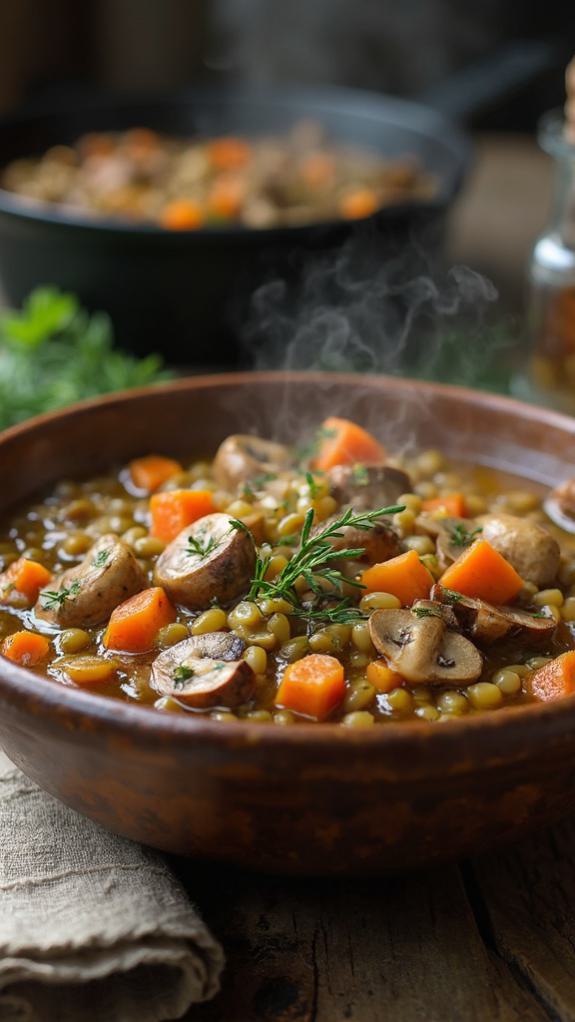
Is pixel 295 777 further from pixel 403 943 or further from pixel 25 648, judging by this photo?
pixel 25 648

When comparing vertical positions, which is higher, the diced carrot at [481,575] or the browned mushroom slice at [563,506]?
the diced carrot at [481,575]

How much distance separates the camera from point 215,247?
488 cm

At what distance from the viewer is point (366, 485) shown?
125 inches

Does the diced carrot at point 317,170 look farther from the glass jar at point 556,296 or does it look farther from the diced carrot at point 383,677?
the diced carrot at point 383,677

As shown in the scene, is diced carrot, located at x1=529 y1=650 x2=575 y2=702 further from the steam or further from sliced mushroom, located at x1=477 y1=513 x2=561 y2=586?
the steam

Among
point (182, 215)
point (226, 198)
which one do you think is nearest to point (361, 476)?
point (182, 215)

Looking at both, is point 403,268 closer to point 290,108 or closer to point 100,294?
point 100,294

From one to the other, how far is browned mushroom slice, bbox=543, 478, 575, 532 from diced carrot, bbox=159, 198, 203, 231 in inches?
107

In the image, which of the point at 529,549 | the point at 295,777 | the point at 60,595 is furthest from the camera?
the point at 529,549

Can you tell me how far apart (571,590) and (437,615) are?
0.56m

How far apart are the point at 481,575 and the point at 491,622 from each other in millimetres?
159

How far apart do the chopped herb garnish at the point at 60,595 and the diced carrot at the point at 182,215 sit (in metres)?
3.07

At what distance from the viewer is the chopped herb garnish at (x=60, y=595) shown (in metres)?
2.81

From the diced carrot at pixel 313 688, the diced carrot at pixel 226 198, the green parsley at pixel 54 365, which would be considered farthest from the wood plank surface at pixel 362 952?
the diced carrot at pixel 226 198
